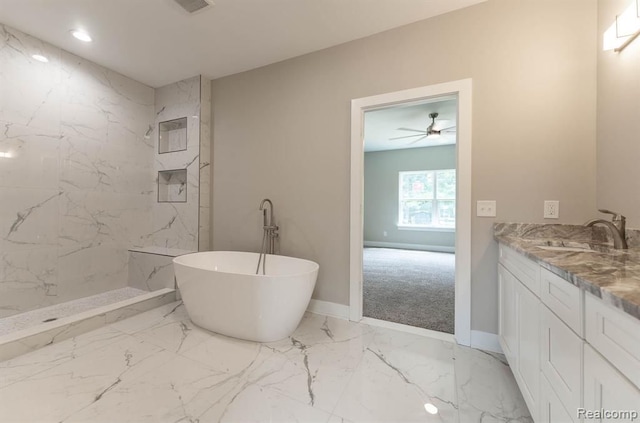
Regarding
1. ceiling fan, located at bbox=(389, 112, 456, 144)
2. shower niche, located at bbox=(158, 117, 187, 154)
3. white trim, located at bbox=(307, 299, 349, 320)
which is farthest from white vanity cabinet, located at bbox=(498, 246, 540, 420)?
shower niche, located at bbox=(158, 117, 187, 154)

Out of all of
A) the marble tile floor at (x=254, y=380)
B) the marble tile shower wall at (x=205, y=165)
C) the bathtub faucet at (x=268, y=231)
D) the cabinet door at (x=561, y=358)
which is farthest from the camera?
the marble tile shower wall at (x=205, y=165)

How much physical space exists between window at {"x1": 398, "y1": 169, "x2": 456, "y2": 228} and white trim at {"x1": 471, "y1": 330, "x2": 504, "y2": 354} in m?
4.61

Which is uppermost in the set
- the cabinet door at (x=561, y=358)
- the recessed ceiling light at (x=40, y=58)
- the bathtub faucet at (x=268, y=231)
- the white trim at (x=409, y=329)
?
the recessed ceiling light at (x=40, y=58)

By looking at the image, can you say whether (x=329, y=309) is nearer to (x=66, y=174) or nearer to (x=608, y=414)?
(x=608, y=414)

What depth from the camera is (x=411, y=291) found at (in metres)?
3.22

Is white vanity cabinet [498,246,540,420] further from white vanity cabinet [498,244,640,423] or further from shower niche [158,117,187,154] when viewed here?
shower niche [158,117,187,154]

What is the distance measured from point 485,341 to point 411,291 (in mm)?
1269

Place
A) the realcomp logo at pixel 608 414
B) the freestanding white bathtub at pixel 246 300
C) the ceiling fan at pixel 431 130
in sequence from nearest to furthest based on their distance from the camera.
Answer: the realcomp logo at pixel 608 414 < the freestanding white bathtub at pixel 246 300 < the ceiling fan at pixel 431 130

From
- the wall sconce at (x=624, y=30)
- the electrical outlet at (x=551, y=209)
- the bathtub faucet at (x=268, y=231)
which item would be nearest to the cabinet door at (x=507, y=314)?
the electrical outlet at (x=551, y=209)

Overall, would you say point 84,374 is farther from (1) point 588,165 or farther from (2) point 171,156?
(1) point 588,165

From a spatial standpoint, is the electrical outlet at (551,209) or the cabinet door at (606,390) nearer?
the cabinet door at (606,390)

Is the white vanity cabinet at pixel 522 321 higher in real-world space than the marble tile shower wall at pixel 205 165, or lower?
lower

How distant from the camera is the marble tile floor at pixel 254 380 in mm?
1331

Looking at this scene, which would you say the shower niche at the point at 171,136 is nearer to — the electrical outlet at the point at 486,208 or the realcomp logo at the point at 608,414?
the electrical outlet at the point at 486,208
